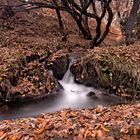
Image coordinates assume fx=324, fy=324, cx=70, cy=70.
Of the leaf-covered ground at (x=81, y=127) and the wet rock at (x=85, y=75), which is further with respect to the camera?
the wet rock at (x=85, y=75)

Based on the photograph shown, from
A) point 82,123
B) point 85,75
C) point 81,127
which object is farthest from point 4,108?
point 81,127

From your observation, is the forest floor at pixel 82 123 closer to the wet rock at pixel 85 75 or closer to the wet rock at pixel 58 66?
the wet rock at pixel 85 75

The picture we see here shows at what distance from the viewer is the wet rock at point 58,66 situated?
10300 mm

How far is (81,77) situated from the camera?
10.0 meters

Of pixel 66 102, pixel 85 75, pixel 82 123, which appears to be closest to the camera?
pixel 82 123

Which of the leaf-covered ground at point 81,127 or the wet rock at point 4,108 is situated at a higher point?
the leaf-covered ground at point 81,127

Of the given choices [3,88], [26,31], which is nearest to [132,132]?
[3,88]

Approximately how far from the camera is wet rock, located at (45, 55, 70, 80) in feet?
33.8

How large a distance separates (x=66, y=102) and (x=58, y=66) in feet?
5.71

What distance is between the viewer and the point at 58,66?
34.3 feet

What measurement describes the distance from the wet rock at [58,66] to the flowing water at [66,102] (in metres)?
0.35

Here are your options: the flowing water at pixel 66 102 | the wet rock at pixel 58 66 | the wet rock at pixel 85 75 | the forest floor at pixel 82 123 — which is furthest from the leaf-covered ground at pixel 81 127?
the wet rock at pixel 58 66

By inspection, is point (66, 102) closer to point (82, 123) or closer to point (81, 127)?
point (82, 123)

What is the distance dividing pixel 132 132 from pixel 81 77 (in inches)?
193
